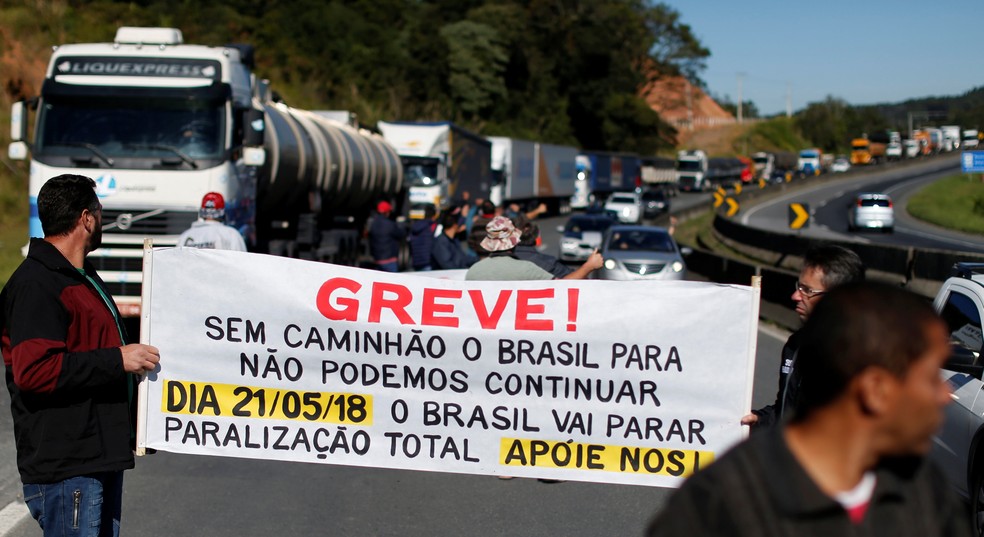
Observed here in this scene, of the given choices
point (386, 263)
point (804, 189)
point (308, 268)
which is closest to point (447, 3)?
point (804, 189)

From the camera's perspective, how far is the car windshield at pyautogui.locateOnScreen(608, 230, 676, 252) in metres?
23.4

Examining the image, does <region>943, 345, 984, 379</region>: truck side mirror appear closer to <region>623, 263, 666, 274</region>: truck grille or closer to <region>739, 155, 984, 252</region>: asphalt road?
<region>623, 263, 666, 274</region>: truck grille

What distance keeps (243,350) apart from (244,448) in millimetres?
469

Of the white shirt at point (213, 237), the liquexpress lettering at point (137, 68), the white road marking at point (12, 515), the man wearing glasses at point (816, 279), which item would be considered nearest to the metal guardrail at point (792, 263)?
the white shirt at point (213, 237)

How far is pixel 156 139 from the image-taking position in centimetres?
1470

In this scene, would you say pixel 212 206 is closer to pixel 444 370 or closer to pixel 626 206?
pixel 444 370

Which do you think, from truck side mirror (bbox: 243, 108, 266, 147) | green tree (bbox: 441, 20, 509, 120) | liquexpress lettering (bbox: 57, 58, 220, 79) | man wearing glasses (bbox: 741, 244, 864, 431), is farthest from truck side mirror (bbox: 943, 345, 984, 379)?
green tree (bbox: 441, 20, 509, 120)

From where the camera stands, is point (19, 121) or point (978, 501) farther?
point (19, 121)

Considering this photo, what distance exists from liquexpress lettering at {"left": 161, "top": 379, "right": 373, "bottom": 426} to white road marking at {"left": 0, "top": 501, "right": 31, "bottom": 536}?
185 cm

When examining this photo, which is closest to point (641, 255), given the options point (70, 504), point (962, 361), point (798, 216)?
point (798, 216)

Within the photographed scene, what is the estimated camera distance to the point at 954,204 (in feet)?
217

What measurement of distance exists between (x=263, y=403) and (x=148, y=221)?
9.85 meters

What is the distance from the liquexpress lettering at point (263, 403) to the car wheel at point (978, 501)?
3276 millimetres

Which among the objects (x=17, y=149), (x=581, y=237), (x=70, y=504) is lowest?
(x=581, y=237)
